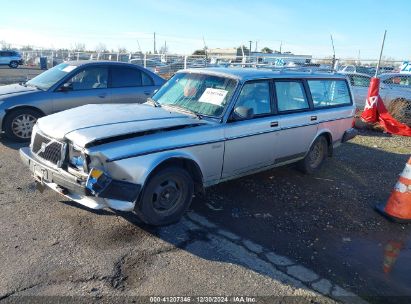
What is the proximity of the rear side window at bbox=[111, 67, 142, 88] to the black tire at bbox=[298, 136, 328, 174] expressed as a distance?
4.18 m

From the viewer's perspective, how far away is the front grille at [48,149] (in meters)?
3.88

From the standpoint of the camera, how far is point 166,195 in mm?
4152

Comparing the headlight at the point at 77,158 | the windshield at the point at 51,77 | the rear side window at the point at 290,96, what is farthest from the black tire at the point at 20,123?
the rear side window at the point at 290,96

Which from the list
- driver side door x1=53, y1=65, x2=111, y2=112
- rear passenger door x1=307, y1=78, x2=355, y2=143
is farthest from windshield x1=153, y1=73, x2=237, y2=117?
driver side door x1=53, y1=65, x2=111, y2=112

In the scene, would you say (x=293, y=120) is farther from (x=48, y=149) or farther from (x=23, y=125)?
(x=23, y=125)

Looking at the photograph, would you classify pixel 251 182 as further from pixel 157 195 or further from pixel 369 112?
pixel 369 112

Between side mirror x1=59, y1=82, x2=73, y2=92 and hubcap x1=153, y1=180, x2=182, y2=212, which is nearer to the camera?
hubcap x1=153, y1=180, x2=182, y2=212

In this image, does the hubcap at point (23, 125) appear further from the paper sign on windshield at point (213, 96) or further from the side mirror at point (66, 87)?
the paper sign on windshield at point (213, 96)

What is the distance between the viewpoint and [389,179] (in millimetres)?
6512

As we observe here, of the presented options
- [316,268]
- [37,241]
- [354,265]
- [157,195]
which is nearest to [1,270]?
[37,241]

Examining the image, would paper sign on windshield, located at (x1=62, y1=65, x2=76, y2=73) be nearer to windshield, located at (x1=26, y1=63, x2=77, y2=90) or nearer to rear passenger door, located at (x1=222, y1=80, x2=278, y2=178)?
windshield, located at (x1=26, y1=63, x2=77, y2=90)

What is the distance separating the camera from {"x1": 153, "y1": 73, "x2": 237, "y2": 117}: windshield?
475cm

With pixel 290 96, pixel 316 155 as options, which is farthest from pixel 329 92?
pixel 290 96

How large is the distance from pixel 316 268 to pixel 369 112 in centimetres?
846
